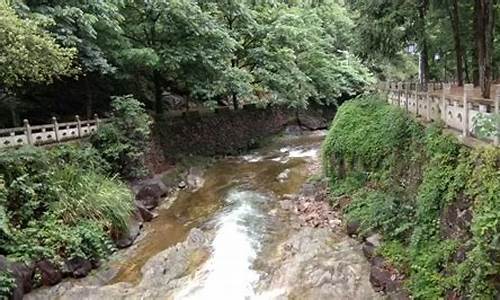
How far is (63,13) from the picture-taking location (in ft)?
48.9

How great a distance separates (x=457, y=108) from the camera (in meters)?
9.72

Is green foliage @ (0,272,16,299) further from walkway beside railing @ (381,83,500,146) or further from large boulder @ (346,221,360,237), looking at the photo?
walkway beside railing @ (381,83,500,146)

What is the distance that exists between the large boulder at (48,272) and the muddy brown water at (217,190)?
4.06ft

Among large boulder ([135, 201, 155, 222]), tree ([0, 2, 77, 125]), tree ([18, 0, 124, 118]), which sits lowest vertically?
large boulder ([135, 201, 155, 222])

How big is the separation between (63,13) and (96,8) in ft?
6.00

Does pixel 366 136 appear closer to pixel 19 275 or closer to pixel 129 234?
pixel 129 234

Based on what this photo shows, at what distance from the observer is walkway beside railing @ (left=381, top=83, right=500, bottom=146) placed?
818 cm

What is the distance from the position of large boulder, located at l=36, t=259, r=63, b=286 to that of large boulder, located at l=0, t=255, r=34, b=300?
23 cm

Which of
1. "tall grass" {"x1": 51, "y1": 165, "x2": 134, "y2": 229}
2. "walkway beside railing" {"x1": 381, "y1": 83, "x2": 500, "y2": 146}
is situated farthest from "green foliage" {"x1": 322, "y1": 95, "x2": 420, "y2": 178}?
"tall grass" {"x1": 51, "y1": 165, "x2": 134, "y2": 229}

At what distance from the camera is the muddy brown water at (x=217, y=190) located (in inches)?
475

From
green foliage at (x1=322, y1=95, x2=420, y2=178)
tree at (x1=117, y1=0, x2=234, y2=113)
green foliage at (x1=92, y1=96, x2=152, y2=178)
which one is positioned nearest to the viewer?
green foliage at (x1=322, y1=95, x2=420, y2=178)

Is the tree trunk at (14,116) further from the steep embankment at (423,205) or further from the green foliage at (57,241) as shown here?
the steep embankment at (423,205)

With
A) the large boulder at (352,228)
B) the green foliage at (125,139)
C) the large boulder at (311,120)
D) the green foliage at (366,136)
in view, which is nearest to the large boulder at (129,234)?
the green foliage at (125,139)

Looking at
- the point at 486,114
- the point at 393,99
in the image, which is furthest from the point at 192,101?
the point at 486,114
